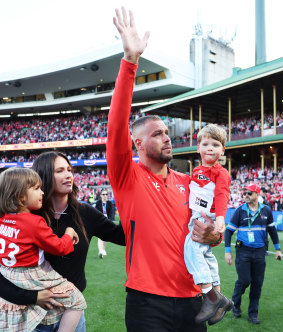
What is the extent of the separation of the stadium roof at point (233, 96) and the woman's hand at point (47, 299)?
69.3ft

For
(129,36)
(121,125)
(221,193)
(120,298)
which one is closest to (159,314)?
(221,193)

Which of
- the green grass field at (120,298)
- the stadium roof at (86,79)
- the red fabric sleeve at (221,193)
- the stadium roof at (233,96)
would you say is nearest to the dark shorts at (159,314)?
the red fabric sleeve at (221,193)

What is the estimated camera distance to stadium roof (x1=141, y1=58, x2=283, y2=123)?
21812mm

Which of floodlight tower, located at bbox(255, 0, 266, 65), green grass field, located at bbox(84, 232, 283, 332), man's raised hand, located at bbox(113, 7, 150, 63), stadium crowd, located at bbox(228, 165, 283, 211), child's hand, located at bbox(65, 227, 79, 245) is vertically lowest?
green grass field, located at bbox(84, 232, 283, 332)

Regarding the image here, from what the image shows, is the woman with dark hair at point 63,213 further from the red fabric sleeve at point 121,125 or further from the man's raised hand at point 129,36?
the man's raised hand at point 129,36

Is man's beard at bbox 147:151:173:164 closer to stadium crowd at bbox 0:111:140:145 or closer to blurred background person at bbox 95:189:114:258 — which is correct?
blurred background person at bbox 95:189:114:258

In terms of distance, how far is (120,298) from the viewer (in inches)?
229

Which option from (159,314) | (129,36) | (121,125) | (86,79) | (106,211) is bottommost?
(106,211)

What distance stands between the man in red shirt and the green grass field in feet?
8.95

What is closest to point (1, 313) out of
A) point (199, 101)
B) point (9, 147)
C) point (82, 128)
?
point (199, 101)

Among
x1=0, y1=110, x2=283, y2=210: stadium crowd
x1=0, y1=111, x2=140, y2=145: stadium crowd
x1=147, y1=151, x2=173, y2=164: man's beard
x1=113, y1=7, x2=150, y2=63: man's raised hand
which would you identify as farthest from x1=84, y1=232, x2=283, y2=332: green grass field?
x1=0, y1=111, x2=140, y2=145: stadium crowd

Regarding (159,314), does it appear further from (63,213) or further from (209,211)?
(63,213)

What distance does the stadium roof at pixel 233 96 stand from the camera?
71.6 ft

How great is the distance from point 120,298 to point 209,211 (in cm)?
406
